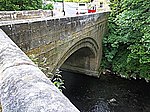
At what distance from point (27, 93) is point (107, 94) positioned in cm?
1080

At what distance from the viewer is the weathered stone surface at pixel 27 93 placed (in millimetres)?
915

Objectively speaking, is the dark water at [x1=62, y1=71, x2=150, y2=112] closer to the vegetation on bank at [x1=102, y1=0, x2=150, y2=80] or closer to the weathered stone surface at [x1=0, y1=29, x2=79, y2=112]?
the vegetation on bank at [x1=102, y1=0, x2=150, y2=80]

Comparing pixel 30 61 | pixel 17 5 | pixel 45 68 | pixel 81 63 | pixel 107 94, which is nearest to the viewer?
pixel 30 61

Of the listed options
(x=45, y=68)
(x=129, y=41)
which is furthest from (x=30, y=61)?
(x=129, y=41)

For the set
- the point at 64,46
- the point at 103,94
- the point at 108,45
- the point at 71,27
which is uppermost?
the point at 71,27

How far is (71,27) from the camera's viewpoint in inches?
271

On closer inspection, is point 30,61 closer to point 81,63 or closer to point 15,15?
point 15,15

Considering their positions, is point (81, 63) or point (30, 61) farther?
point (81, 63)

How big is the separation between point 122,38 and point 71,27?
6584mm

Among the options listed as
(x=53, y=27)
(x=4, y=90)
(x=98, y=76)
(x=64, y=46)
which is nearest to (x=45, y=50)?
(x=53, y=27)

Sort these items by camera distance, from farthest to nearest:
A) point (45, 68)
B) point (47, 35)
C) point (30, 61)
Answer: point (47, 35), point (45, 68), point (30, 61)

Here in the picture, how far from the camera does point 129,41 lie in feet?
38.8

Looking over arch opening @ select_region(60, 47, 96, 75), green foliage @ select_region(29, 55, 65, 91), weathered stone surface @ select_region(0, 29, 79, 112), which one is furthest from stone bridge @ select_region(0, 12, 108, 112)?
arch opening @ select_region(60, 47, 96, 75)

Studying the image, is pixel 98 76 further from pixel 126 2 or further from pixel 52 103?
pixel 52 103
